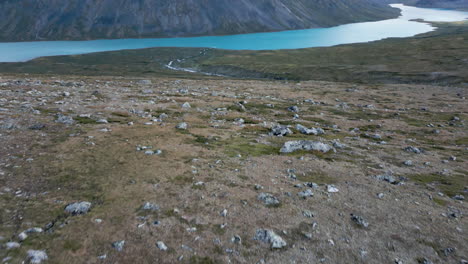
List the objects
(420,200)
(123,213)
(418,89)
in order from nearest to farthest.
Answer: (123,213) < (420,200) < (418,89)

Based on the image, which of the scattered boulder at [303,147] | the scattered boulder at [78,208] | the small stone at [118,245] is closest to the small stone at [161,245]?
the small stone at [118,245]

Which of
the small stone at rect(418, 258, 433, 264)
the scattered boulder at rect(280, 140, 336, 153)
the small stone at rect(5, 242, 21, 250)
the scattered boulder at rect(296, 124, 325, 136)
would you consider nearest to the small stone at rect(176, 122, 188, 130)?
the scattered boulder at rect(280, 140, 336, 153)

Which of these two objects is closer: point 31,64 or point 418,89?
point 418,89

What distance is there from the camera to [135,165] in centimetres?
2203

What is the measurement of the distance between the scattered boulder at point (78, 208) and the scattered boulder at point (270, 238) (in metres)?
9.72

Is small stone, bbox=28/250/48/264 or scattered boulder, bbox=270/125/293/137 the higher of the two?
small stone, bbox=28/250/48/264

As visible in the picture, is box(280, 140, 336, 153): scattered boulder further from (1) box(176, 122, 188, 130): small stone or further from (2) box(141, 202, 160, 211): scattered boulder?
(2) box(141, 202, 160, 211): scattered boulder

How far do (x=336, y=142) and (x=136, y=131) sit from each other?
23259mm

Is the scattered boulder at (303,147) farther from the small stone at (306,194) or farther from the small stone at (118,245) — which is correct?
the small stone at (118,245)

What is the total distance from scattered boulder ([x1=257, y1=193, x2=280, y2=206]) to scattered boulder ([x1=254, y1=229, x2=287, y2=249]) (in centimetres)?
302

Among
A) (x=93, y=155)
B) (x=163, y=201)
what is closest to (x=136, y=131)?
(x=93, y=155)

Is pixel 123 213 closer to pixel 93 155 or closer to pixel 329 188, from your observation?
pixel 93 155

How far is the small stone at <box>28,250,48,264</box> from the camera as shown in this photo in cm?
1181

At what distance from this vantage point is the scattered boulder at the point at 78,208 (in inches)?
608
